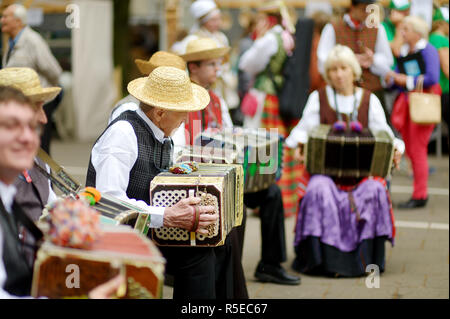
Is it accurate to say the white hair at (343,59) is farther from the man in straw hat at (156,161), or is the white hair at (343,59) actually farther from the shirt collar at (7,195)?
the shirt collar at (7,195)

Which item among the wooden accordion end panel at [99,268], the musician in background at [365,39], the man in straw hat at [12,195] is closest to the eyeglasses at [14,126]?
the man in straw hat at [12,195]

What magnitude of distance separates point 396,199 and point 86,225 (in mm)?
6774

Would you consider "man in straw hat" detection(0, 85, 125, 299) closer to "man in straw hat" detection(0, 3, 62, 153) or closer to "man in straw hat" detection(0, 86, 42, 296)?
"man in straw hat" detection(0, 86, 42, 296)

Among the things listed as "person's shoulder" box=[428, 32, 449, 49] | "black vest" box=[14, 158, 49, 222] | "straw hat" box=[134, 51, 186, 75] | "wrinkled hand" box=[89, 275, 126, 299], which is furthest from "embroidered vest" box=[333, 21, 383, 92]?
"wrinkled hand" box=[89, 275, 126, 299]

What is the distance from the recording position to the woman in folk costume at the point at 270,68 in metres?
7.72

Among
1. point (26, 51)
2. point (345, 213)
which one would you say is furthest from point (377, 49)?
point (26, 51)

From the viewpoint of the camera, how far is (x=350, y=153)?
5.93 metres

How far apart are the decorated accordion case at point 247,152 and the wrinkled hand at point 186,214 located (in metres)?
0.60

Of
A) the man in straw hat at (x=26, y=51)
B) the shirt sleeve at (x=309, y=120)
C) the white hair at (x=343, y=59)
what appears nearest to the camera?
the white hair at (x=343, y=59)

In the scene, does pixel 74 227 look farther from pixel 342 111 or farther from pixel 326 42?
pixel 326 42

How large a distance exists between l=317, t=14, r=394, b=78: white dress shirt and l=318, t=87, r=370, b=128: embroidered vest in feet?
4.27

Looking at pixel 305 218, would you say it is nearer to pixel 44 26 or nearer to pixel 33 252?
pixel 33 252

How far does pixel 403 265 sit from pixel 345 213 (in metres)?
0.70

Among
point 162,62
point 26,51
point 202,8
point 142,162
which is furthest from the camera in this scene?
point 202,8
